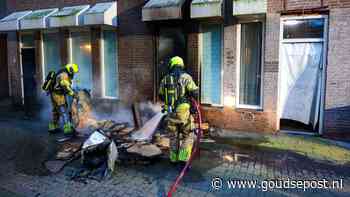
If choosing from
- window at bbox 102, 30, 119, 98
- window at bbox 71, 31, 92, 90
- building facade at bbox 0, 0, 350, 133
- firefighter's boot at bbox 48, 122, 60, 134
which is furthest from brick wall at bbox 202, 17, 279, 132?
window at bbox 71, 31, 92, 90

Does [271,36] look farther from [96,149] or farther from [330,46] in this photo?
[96,149]

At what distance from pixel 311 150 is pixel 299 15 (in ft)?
10.5

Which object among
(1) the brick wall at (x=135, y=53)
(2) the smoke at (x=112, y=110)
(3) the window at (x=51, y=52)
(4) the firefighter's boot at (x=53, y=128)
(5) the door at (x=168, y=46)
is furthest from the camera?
(3) the window at (x=51, y=52)

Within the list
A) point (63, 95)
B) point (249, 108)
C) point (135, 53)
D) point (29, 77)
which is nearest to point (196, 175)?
point (249, 108)

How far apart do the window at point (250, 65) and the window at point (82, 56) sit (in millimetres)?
5134

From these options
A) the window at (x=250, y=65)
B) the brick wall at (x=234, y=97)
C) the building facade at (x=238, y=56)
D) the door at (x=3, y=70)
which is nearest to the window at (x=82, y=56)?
the building facade at (x=238, y=56)

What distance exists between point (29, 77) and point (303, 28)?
9.62 metres

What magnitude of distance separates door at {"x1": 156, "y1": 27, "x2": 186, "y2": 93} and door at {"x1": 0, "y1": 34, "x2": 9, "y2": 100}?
26.1 feet

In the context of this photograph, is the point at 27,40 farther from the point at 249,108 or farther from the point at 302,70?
the point at 302,70

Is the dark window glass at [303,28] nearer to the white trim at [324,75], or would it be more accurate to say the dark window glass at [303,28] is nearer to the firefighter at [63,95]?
the white trim at [324,75]

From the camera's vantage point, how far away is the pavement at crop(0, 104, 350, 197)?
422 centimetres

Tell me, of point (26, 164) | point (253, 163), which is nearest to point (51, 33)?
point (26, 164)

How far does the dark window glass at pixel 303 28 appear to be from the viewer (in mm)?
6600

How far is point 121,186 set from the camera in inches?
172
